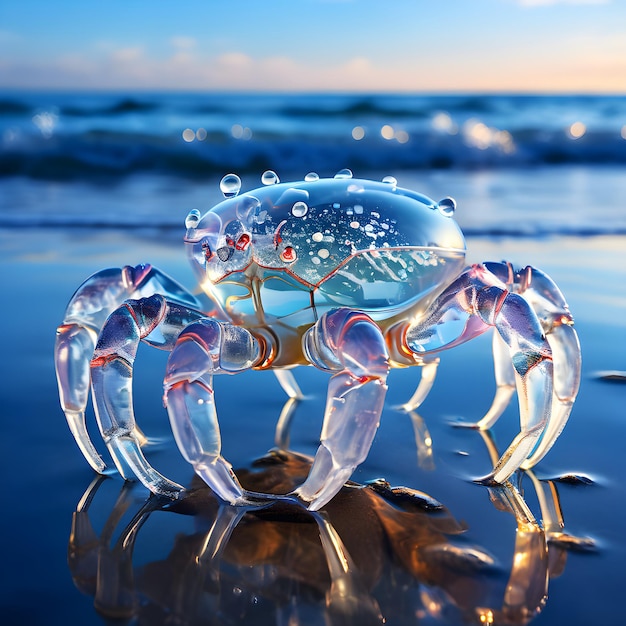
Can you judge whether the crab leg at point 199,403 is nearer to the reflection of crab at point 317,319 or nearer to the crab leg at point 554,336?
the reflection of crab at point 317,319

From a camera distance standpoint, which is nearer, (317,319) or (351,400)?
(351,400)

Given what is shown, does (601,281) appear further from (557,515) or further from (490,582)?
(490,582)

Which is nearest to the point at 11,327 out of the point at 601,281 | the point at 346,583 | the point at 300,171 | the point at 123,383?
the point at 123,383

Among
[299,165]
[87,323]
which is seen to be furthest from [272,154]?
[87,323]

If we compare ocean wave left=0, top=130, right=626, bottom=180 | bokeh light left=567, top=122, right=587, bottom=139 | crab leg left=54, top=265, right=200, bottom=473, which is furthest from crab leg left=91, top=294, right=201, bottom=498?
bokeh light left=567, top=122, right=587, bottom=139

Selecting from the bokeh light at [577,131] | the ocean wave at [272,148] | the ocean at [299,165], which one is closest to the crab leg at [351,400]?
the ocean at [299,165]

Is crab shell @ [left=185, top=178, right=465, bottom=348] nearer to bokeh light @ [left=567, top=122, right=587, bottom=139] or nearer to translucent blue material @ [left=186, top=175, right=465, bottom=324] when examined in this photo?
translucent blue material @ [left=186, top=175, right=465, bottom=324]

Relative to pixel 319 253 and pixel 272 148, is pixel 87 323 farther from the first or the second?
pixel 272 148
